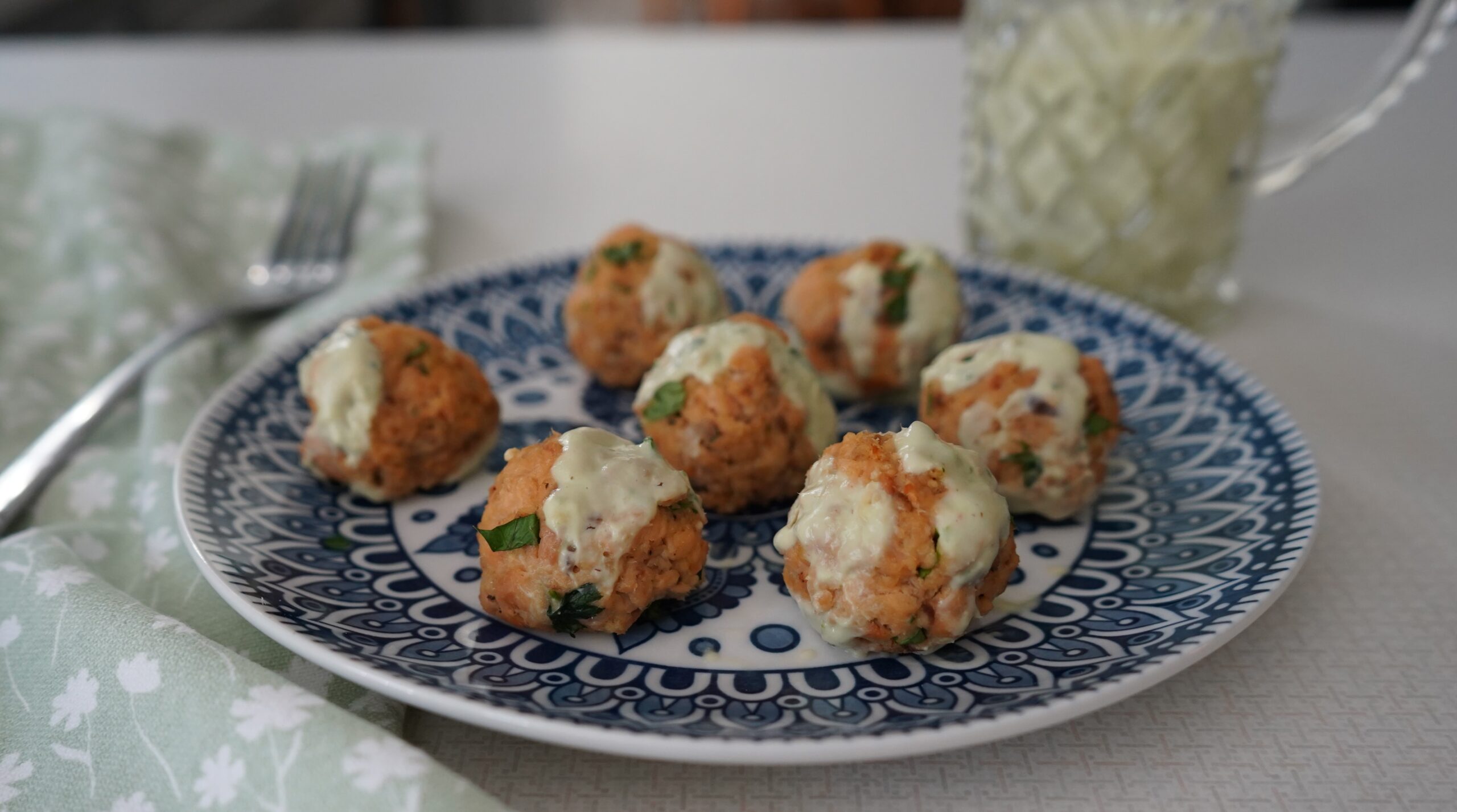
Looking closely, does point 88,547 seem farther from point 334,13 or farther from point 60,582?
point 334,13

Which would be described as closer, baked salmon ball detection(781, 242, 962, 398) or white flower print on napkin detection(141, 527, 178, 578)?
white flower print on napkin detection(141, 527, 178, 578)

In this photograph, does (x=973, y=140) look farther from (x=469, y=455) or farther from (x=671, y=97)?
(x=671, y=97)

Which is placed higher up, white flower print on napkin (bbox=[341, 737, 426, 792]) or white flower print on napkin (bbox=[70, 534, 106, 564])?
white flower print on napkin (bbox=[341, 737, 426, 792])

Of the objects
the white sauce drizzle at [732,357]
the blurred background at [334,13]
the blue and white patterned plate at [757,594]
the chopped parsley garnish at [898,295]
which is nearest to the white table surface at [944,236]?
the blue and white patterned plate at [757,594]

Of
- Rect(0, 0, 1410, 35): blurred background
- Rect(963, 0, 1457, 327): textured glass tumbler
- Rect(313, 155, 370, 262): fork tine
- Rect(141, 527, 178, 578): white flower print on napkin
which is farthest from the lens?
Rect(0, 0, 1410, 35): blurred background

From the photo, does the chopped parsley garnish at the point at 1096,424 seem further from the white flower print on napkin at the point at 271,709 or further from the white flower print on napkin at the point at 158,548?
the white flower print on napkin at the point at 158,548

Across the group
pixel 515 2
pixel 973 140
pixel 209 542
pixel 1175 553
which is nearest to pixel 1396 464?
pixel 1175 553

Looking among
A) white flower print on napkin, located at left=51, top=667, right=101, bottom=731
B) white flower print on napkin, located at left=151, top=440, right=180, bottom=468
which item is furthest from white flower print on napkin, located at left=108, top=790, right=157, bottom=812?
white flower print on napkin, located at left=151, top=440, right=180, bottom=468

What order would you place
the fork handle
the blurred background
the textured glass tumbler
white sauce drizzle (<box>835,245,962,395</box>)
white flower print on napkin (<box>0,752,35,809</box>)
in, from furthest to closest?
the blurred background < the textured glass tumbler < white sauce drizzle (<box>835,245,962,395</box>) < the fork handle < white flower print on napkin (<box>0,752,35,809</box>)

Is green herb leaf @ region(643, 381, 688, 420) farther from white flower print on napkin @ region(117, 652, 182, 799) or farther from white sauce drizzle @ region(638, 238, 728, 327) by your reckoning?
white flower print on napkin @ region(117, 652, 182, 799)
